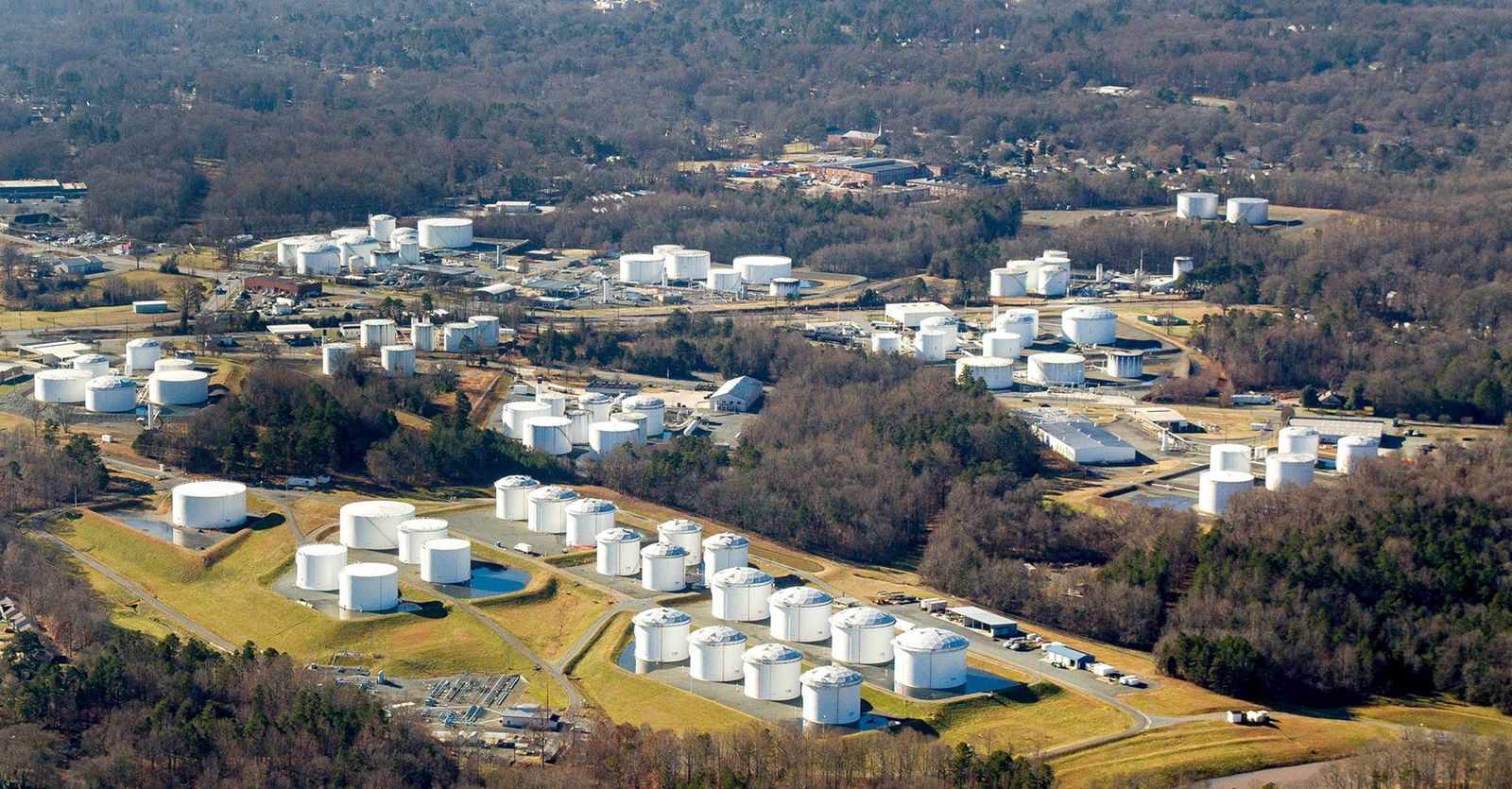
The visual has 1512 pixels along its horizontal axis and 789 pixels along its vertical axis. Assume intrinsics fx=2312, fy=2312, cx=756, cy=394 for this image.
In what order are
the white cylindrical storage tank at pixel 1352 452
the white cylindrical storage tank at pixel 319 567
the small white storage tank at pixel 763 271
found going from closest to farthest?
the white cylindrical storage tank at pixel 319 567
the white cylindrical storage tank at pixel 1352 452
the small white storage tank at pixel 763 271

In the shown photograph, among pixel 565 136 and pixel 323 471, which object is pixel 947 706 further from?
pixel 565 136

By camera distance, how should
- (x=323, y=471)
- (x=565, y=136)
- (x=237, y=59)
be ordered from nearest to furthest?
1. (x=323, y=471)
2. (x=565, y=136)
3. (x=237, y=59)

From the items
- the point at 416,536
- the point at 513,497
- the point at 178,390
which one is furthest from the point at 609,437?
the point at 178,390

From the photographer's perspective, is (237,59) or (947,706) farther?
(237,59)

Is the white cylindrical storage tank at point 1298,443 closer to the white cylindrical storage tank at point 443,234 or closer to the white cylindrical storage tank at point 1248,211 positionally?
the white cylindrical storage tank at point 1248,211

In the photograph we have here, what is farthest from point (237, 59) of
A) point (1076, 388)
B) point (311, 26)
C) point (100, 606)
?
point (100, 606)

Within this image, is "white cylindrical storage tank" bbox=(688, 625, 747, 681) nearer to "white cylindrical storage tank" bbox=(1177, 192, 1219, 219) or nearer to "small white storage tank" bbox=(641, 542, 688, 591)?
"small white storage tank" bbox=(641, 542, 688, 591)

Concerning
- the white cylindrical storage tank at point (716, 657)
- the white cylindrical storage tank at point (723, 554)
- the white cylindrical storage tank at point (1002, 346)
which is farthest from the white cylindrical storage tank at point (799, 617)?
the white cylindrical storage tank at point (1002, 346)
